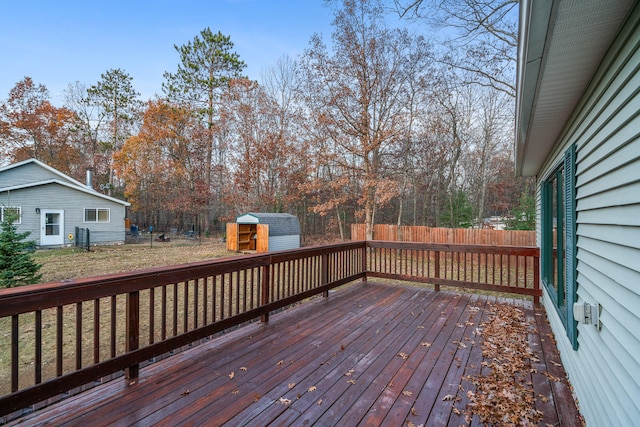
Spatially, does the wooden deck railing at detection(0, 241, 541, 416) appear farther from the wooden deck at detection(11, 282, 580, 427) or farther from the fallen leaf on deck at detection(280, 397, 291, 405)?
the fallen leaf on deck at detection(280, 397, 291, 405)

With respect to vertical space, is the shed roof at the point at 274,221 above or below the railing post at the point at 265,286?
above

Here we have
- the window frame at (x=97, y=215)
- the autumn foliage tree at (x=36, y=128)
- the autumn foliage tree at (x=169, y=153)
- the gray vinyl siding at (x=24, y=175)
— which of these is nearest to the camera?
the gray vinyl siding at (x=24, y=175)

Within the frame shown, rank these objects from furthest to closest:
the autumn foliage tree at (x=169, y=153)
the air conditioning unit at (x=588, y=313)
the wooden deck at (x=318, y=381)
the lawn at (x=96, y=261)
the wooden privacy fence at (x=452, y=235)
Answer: the autumn foliage tree at (x=169, y=153) < the wooden privacy fence at (x=452, y=235) < the lawn at (x=96, y=261) < the wooden deck at (x=318, y=381) < the air conditioning unit at (x=588, y=313)

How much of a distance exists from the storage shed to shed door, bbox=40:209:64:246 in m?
7.53

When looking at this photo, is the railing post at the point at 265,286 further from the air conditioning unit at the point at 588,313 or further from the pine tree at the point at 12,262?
the pine tree at the point at 12,262

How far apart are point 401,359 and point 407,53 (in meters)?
10.7

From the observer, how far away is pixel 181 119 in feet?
63.8

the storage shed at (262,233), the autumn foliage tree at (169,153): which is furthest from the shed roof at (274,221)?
the autumn foliage tree at (169,153)

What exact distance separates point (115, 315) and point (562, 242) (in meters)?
3.89

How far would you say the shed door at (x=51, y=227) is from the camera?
13.3 metres

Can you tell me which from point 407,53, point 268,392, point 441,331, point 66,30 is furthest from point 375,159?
point 66,30

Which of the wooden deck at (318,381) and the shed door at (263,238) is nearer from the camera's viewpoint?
the wooden deck at (318,381)

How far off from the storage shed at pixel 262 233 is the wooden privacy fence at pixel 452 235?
9.07ft

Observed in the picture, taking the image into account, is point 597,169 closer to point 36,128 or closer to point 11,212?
point 11,212
